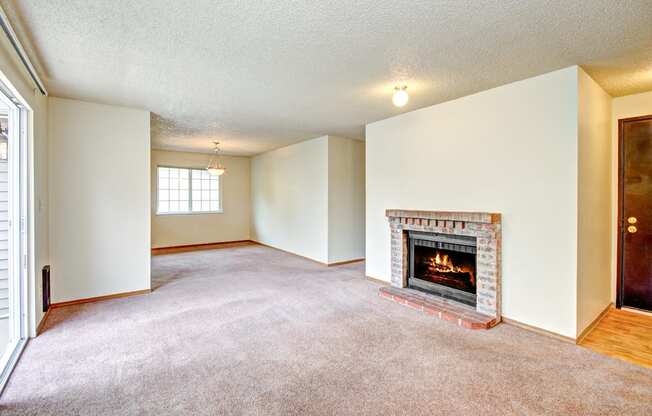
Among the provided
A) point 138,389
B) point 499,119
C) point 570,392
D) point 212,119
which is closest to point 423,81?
point 499,119

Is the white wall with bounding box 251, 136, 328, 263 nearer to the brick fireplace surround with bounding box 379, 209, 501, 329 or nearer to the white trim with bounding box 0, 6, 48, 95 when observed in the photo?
the brick fireplace surround with bounding box 379, 209, 501, 329

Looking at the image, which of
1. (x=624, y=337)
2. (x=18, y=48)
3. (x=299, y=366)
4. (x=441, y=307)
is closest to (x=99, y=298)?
(x=18, y=48)

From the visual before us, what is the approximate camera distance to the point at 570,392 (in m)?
2.17

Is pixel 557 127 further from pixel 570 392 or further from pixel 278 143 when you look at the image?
pixel 278 143

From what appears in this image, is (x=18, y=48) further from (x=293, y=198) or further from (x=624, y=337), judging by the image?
(x=624, y=337)

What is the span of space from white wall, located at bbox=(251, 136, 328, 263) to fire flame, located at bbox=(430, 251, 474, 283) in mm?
2491

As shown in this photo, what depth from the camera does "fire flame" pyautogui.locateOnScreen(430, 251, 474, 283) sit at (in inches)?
156

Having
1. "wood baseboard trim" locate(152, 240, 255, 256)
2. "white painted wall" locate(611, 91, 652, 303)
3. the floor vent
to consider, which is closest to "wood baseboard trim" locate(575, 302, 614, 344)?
"white painted wall" locate(611, 91, 652, 303)

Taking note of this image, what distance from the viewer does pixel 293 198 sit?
24.1 ft

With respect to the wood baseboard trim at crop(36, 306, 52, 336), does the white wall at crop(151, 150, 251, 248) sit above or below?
above

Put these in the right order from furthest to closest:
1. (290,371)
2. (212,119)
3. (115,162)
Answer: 1. (212,119)
2. (115,162)
3. (290,371)

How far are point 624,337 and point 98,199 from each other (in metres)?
6.10

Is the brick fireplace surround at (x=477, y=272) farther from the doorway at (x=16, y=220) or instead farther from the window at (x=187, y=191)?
the window at (x=187, y=191)

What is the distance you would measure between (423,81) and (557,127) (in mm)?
1346
